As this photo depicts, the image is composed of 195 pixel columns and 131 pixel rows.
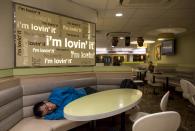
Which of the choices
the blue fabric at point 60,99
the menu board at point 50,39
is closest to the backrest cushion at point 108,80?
the menu board at point 50,39

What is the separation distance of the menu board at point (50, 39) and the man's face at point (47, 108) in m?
0.79

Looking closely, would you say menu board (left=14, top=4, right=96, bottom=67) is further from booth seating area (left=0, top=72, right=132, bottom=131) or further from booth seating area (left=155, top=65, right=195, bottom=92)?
booth seating area (left=155, top=65, right=195, bottom=92)

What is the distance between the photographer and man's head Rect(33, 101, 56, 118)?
9.53 feet

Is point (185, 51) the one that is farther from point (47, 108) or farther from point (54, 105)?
point (47, 108)

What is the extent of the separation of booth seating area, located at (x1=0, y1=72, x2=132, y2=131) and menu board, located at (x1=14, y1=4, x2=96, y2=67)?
34cm

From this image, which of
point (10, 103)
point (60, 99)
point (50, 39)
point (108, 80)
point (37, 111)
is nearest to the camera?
point (10, 103)

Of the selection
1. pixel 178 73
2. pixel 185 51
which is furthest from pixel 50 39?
pixel 185 51

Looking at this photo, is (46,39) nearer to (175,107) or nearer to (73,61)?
(73,61)

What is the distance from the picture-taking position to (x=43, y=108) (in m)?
2.92

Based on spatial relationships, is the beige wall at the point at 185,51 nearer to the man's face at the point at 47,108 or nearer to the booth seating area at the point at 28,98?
the booth seating area at the point at 28,98

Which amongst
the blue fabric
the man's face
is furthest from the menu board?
the man's face

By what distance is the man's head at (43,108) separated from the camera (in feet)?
9.53

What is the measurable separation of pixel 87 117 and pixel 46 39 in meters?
2.08

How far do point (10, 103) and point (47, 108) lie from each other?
0.59m
